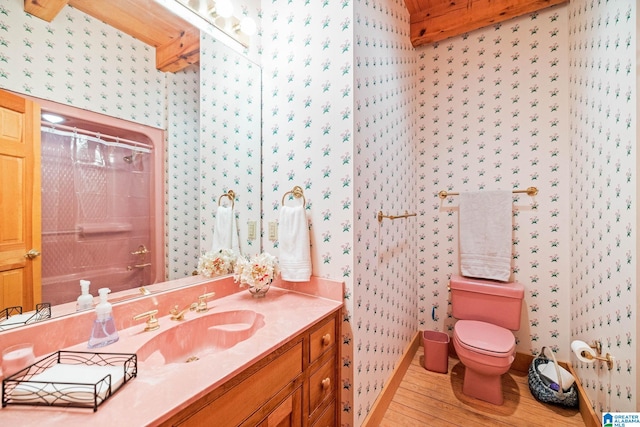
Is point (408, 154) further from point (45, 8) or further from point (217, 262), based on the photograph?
point (45, 8)

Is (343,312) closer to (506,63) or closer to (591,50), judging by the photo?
(591,50)

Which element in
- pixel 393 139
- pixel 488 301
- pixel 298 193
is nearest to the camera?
pixel 298 193

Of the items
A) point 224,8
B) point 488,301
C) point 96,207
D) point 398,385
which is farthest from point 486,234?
point 96,207

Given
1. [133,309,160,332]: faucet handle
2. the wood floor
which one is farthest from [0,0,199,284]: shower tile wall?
the wood floor

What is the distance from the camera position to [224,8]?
1.34 meters

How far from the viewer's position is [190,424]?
2.00 feet

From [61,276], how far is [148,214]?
13.0 inches

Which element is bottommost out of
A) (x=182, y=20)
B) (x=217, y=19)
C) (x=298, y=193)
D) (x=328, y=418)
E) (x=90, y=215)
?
(x=328, y=418)

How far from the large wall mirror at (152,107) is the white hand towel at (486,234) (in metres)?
1.61

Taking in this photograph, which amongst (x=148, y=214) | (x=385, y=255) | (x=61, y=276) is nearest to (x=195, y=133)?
(x=148, y=214)

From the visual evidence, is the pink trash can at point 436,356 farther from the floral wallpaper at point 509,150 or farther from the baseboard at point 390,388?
the floral wallpaper at point 509,150

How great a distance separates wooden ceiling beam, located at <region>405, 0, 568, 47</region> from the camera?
6.06 feet

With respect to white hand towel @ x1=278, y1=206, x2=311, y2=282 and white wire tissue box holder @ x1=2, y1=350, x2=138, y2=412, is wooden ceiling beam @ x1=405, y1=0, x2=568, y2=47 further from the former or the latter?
white wire tissue box holder @ x1=2, y1=350, x2=138, y2=412

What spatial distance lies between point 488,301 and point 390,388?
0.93 metres
